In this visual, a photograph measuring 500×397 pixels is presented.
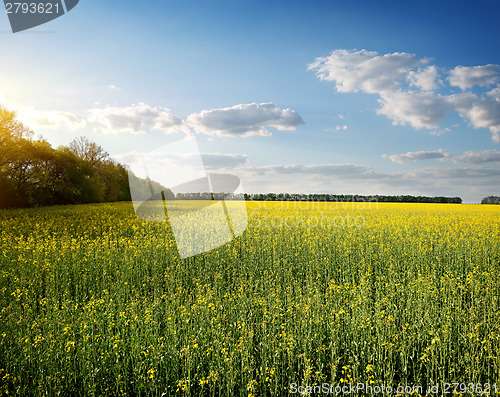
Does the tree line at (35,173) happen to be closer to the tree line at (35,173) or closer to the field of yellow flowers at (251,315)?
the tree line at (35,173)

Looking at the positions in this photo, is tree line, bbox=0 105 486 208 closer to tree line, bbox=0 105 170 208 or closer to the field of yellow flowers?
tree line, bbox=0 105 170 208

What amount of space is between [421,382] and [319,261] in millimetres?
6140

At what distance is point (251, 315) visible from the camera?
6.98 m

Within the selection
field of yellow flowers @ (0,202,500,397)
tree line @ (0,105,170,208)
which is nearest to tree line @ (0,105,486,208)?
tree line @ (0,105,170,208)

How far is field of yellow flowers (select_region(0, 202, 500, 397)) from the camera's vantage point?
16.7 feet

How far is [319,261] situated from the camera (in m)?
11.3

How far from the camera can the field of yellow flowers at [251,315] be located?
200 inches

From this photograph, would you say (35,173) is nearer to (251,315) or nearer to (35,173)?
(35,173)

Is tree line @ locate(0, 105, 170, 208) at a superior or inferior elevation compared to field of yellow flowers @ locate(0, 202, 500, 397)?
superior

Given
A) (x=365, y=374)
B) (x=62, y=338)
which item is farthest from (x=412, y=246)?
(x=62, y=338)

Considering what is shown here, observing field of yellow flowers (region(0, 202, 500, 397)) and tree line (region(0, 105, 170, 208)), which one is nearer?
field of yellow flowers (region(0, 202, 500, 397))

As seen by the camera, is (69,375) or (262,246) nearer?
(69,375)

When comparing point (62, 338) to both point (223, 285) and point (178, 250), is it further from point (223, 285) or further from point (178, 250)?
point (178, 250)

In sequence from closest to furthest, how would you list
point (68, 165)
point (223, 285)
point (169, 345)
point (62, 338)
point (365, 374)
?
point (365, 374) < point (169, 345) < point (62, 338) < point (223, 285) < point (68, 165)
